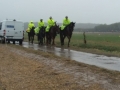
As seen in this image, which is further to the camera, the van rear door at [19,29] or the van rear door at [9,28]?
the van rear door at [19,29]

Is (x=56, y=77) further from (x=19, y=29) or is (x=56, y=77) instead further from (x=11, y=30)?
(x=19, y=29)

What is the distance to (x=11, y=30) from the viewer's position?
98.7ft

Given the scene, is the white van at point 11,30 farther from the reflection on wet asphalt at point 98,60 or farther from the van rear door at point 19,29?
the reflection on wet asphalt at point 98,60

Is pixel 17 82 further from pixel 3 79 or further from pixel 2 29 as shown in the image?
pixel 2 29

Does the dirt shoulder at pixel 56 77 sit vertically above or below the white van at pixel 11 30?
below

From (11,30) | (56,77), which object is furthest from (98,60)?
(11,30)

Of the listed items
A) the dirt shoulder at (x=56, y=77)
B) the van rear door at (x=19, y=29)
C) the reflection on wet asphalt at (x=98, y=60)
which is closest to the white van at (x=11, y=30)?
the van rear door at (x=19, y=29)

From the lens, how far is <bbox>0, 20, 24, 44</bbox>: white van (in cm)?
3002

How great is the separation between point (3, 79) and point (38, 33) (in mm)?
20620

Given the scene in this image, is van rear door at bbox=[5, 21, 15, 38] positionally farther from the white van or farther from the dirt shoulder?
the dirt shoulder

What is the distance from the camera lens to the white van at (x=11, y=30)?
1182 inches

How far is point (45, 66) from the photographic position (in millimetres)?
12648

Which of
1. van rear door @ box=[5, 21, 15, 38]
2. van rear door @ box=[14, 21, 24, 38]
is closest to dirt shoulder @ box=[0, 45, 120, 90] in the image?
van rear door @ box=[5, 21, 15, 38]

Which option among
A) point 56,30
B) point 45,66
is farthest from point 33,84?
point 56,30
